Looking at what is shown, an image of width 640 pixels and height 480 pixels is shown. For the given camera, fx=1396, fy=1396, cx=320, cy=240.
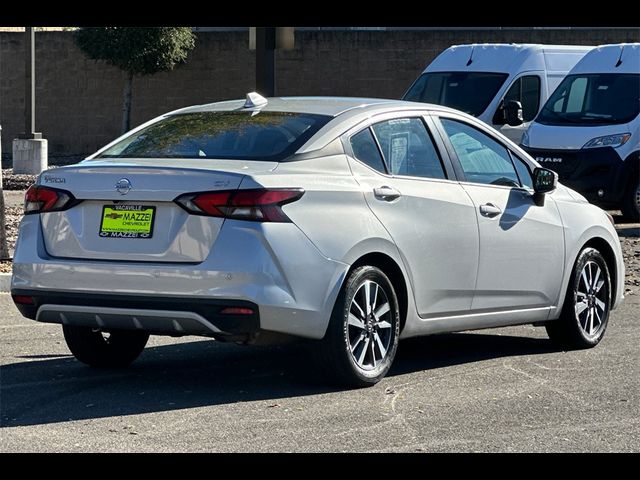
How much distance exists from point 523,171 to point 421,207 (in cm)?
131

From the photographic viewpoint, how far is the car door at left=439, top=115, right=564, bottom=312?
28.4 ft

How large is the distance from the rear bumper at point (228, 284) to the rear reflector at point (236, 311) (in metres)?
0.02

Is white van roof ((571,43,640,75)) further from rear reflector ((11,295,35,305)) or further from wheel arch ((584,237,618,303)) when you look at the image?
rear reflector ((11,295,35,305))

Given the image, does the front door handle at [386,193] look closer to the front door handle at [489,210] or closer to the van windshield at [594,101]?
the front door handle at [489,210]

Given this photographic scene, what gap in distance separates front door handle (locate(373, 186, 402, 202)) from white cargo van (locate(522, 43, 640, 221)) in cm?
1025

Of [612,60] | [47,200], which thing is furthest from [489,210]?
[612,60]

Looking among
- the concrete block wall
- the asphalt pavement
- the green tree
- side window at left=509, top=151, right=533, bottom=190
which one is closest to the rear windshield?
the asphalt pavement

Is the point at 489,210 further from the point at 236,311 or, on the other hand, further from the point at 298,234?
the point at 236,311

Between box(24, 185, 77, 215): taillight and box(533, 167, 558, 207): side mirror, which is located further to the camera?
box(533, 167, 558, 207): side mirror

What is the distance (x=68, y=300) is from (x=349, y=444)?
1988mm

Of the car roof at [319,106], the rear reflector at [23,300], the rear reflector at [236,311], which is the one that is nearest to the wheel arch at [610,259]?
the car roof at [319,106]

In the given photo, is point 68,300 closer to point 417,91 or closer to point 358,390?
point 358,390

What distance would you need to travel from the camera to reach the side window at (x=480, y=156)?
8.77m
